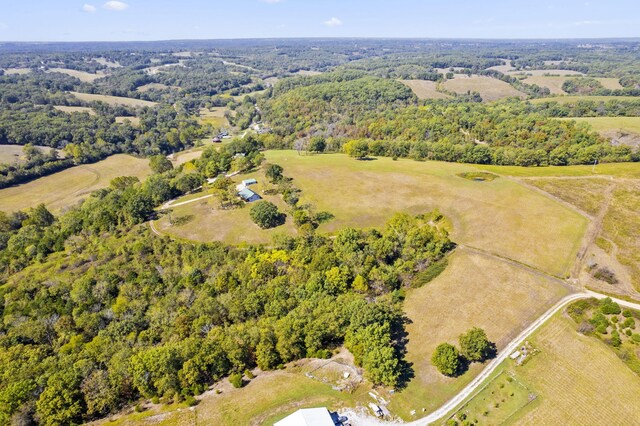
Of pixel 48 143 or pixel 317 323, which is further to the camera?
pixel 48 143

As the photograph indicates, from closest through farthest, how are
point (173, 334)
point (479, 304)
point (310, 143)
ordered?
point (173, 334) → point (479, 304) → point (310, 143)

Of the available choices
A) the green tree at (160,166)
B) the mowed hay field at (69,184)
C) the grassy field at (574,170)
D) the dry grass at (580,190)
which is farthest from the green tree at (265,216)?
the grassy field at (574,170)

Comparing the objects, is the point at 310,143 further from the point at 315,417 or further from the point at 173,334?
the point at 315,417

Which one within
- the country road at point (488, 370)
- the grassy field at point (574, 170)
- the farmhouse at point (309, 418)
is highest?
the grassy field at point (574, 170)

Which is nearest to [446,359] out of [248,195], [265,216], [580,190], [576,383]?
[576,383]

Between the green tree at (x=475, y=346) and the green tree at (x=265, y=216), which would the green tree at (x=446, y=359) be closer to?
the green tree at (x=475, y=346)


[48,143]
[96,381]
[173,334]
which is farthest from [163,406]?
[48,143]

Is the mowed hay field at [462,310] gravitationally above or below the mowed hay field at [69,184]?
above
